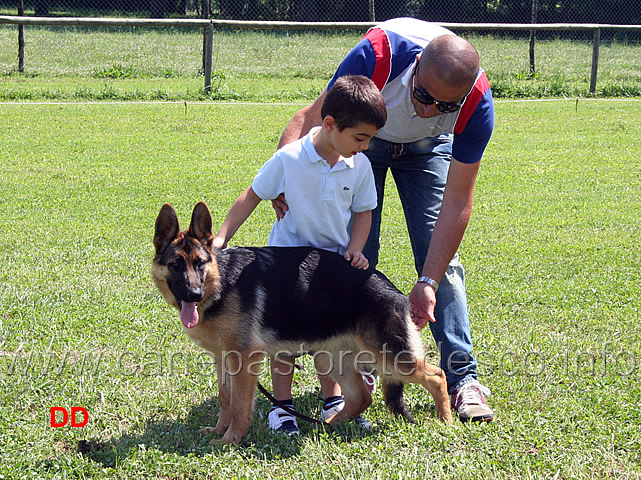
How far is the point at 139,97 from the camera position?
13844 mm

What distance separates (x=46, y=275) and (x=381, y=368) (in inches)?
125

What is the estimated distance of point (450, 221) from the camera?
12.4 feet

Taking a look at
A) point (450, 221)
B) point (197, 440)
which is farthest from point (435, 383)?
point (197, 440)

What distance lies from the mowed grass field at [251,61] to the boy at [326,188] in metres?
11.1

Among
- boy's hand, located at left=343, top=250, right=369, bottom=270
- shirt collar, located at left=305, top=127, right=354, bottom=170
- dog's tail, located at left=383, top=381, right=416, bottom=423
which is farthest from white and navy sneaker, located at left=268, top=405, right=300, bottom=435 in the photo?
shirt collar, located at left=305, top=127, right=354, bottom=170

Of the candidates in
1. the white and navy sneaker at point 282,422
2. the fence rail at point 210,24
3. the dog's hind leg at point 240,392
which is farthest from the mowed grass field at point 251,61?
the dog's hind leg at point 240,392

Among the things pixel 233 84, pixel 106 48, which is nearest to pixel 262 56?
pixel 233 84

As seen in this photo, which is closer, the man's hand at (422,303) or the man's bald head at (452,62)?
the man's bald head at (452,62)

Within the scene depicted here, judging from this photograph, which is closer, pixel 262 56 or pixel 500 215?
pixel 500 215

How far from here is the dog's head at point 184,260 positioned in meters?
3.23

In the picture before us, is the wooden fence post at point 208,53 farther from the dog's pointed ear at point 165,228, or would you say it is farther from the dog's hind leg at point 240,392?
the dog's hind leg at point 240,392

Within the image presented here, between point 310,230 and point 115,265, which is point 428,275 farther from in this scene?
point 115,265

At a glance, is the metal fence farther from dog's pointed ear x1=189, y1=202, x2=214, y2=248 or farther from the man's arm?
dog's pointed ear x1=189, y1=202, x2=214, y2=248

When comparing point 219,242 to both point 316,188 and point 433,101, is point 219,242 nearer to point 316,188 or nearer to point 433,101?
point 316,188
